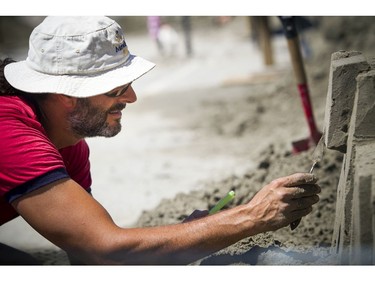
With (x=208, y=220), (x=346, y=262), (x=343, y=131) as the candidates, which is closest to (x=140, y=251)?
(x=208, y=220)

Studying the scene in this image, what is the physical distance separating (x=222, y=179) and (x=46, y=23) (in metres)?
2.12

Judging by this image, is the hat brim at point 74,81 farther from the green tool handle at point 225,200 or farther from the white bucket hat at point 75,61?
the green tool handle at point 225,200

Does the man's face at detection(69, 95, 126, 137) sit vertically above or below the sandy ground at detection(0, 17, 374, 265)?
above

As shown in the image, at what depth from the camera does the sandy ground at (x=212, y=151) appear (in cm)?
268

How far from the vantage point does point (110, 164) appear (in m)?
4.56

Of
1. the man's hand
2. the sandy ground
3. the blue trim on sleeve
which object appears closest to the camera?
the blue trim on sleeve

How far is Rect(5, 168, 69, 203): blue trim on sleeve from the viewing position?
175 centimetres

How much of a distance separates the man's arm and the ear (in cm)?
37

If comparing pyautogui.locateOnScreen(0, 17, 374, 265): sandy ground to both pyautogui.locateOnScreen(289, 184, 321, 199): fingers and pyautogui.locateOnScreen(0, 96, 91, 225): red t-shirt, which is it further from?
pyautogui.locateOnScreen(0, 96, 91, 225): red t-shirt

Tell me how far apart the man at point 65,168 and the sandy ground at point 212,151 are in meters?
0.32

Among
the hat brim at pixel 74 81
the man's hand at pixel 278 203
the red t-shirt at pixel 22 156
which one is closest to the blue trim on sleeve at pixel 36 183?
the red t-shirt at pixel 22 156

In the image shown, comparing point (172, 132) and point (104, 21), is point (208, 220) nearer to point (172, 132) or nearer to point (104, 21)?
point (104, 21)

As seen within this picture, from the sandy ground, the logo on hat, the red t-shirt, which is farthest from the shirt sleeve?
the sandy ground

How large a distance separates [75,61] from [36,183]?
48 centimetres
